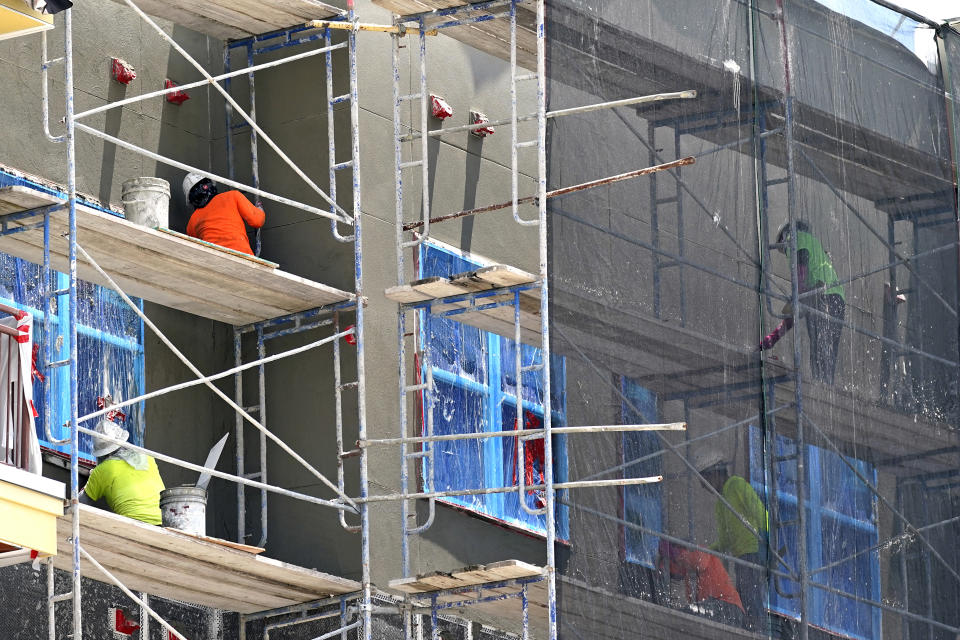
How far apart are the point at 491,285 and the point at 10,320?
3.92 metres

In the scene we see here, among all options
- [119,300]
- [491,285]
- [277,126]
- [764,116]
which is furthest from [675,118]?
[119,300]

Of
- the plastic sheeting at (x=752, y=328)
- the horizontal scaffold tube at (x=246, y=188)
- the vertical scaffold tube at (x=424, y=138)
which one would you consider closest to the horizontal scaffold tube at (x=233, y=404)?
the horizontal scaffold tube at (x=246, y=188)

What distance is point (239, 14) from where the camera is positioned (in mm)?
17047

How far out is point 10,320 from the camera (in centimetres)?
1388

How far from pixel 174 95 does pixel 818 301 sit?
525 centimetres

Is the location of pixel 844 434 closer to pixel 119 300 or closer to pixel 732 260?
pixel 732 260

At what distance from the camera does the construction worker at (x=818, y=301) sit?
53.9 ft

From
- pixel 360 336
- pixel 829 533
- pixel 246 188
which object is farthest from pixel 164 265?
pixel 829 533

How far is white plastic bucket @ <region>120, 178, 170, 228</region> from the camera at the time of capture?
15641mm

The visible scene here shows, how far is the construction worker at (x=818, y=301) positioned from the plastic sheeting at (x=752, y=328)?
23 mm

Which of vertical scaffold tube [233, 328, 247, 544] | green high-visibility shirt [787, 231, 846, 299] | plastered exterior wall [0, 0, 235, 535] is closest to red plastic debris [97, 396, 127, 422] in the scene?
plastered exterior wall [0, 0, 235, 535]

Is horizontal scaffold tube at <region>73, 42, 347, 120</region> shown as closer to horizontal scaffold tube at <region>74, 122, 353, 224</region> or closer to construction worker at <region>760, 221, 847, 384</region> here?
horizontal scaffold tube at <region>74, 122, 353, 224</region>

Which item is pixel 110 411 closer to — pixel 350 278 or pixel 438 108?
pixel 350 278

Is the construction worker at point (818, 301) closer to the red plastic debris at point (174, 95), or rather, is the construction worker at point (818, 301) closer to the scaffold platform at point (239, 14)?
the scaffold platform at point (239, 14)
